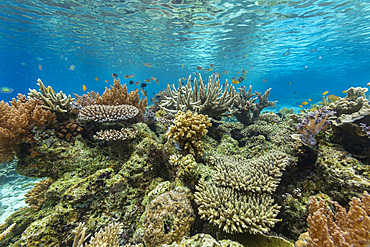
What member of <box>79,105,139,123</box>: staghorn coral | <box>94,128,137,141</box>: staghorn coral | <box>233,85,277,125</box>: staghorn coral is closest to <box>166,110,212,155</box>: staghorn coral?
<box>94,128,137,141</box>: staghorn coral

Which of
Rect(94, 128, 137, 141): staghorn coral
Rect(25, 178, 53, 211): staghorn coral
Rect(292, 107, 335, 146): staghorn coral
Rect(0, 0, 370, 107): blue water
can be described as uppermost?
Rect(0, 0, 370, 107): blue water

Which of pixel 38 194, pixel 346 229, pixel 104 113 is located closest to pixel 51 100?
pixel 104 113

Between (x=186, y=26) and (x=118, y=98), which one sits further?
(x=186, y=26)

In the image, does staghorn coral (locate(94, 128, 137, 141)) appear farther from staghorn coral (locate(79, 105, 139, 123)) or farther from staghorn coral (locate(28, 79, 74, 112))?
staghorn coral (locate(28, 79, 74, 112))

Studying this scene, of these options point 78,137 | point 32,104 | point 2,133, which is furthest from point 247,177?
point 32,104

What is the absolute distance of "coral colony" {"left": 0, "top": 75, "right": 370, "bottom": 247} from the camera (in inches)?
86.6

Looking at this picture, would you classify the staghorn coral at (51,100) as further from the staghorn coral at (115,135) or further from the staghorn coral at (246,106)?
the staghorn coral at (246,106)

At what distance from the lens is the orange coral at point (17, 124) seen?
3229 mm

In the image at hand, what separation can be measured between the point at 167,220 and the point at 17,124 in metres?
3.89

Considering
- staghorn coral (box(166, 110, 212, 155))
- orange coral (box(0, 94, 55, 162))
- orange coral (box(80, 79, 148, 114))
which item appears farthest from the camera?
orange coral (box(80, 79, 148, 114))

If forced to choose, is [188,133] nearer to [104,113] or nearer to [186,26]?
[104,113]

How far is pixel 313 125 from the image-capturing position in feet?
10.2

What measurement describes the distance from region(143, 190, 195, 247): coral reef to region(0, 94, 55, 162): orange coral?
133 inches

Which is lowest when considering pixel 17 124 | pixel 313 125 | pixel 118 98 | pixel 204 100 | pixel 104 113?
pixel 313 125
